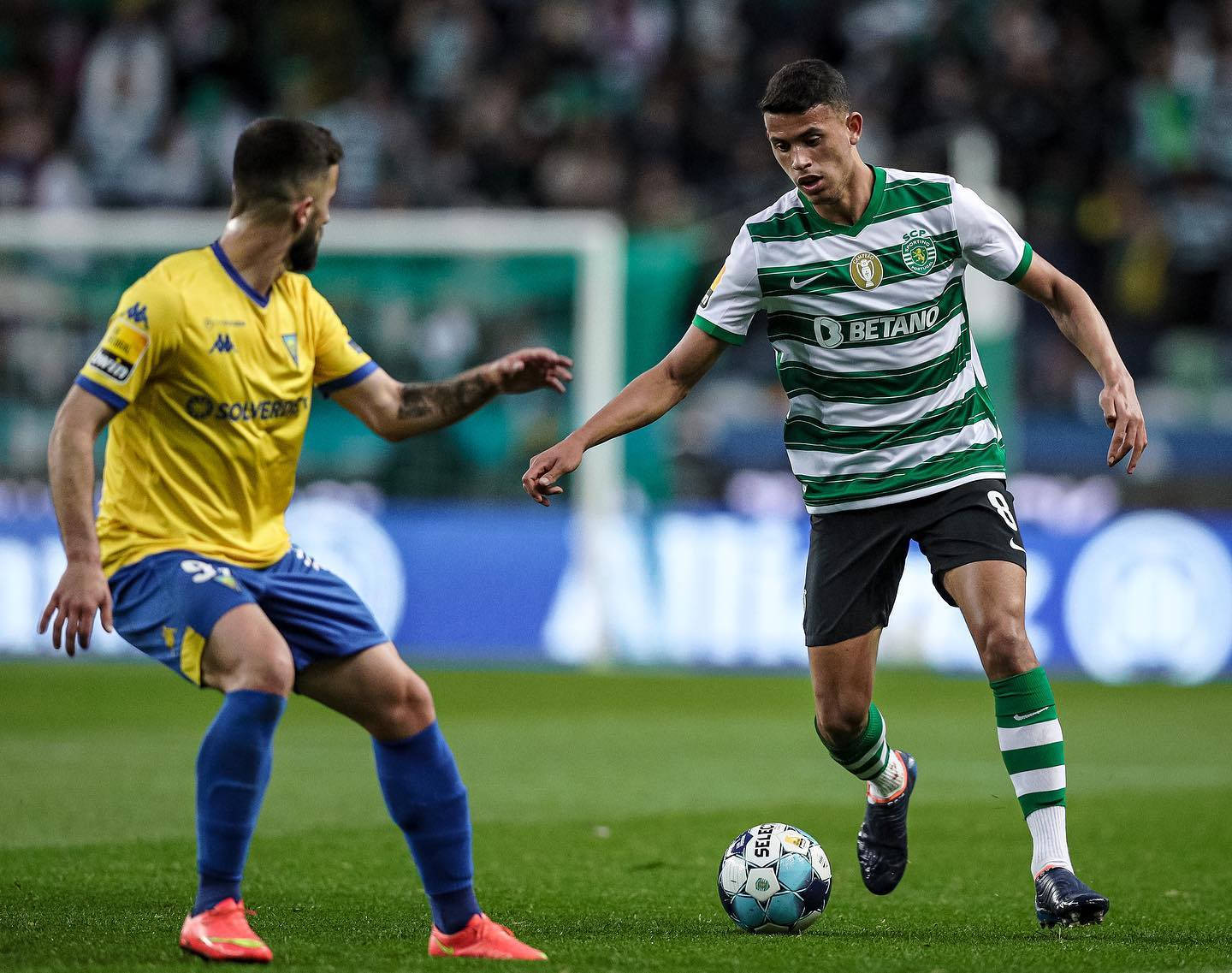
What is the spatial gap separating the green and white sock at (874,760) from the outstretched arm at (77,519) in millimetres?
2479

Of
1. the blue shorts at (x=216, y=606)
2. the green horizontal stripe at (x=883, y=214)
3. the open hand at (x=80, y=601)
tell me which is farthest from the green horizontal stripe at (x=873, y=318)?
the open hand at (x=80, y=601)

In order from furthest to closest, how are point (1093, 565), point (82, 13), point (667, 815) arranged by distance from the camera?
point (82, 13) → point (1093, 565) → point (667, 815)

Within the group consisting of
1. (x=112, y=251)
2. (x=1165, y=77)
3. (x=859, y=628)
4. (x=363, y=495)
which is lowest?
(x=859, y=628)

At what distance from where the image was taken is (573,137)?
61.6 feet

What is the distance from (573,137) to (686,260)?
331 cm

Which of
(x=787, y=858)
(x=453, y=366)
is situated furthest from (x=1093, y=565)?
(x=787, y=858)

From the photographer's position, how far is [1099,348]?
220 inches

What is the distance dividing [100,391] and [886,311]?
94.8 inches

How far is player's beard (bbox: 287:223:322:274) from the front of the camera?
5023 mm

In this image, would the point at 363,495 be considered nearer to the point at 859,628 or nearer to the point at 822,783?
the point at 822,783

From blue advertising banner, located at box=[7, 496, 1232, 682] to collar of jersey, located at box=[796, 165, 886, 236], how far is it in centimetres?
836

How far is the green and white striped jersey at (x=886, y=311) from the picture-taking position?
18.9 ft

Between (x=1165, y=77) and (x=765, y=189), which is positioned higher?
(x=1165, y=77)

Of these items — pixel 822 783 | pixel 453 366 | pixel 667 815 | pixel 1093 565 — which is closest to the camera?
pixel 667 815
